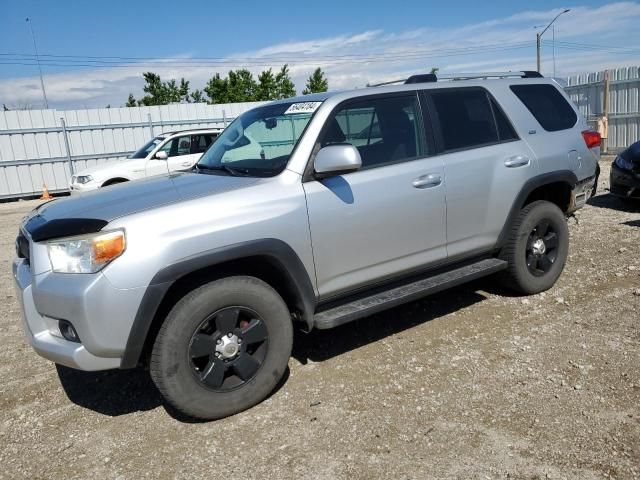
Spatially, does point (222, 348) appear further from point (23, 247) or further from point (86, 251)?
point (23, 247)

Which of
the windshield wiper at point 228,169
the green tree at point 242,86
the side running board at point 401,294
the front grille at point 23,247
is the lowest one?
the side running board at point 401,294

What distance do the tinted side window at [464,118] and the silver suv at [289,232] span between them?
0.04ft

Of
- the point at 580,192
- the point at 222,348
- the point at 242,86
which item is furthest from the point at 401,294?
the point at 242,86

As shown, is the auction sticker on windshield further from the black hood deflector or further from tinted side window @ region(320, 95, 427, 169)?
the black hood deflector

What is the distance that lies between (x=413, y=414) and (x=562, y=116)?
3.27 m

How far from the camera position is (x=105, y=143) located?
17812mm

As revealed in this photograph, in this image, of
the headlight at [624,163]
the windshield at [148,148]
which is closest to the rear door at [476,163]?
the headlight at [624,163]

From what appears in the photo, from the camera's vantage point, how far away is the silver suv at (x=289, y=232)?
286 centimetres

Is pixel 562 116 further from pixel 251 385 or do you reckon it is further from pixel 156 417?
pixel 156 417

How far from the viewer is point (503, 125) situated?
177 inches

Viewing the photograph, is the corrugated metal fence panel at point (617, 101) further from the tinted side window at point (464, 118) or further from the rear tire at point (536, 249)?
the tinted side window at point (464, 118)

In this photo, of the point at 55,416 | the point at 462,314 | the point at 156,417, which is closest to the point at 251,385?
the point at 156,417

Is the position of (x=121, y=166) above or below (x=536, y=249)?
above

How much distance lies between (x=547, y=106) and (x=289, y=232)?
301 cm
